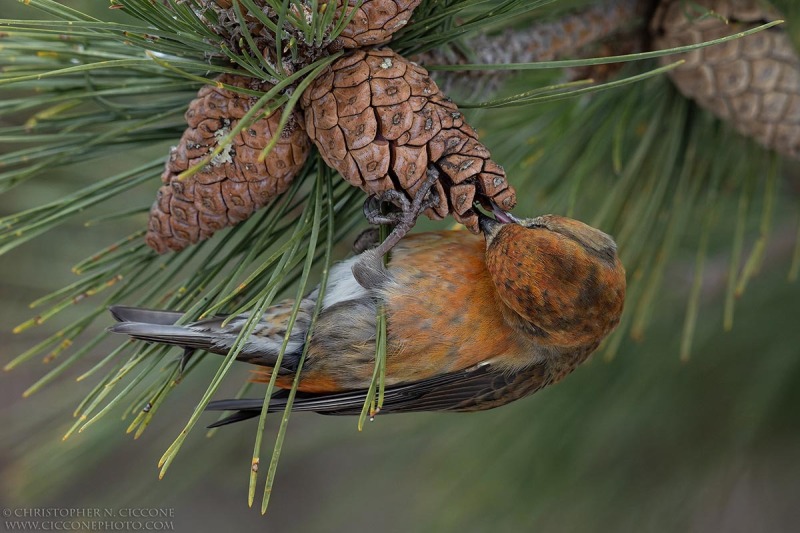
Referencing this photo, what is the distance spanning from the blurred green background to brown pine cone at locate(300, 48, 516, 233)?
79 cm

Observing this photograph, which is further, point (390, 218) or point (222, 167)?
point (390, 218)

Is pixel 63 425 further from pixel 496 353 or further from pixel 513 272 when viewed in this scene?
pixel 513 272

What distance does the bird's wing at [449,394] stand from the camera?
5.74 feet

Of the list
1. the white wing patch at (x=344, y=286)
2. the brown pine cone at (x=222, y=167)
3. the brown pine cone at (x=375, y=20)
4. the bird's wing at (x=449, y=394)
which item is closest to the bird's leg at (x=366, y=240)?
the white wing patch at (x=344, y=286)

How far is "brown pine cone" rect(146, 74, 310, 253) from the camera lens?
50.5 inches

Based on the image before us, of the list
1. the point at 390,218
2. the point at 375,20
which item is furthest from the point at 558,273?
the point at 375,20

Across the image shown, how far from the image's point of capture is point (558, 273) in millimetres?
1455

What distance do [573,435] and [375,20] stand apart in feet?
4.57

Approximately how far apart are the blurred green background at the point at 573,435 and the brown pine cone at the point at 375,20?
842 millimetres

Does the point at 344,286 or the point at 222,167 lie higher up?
the point at 222,167

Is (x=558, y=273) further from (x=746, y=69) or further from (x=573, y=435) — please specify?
(x=573, y=435)

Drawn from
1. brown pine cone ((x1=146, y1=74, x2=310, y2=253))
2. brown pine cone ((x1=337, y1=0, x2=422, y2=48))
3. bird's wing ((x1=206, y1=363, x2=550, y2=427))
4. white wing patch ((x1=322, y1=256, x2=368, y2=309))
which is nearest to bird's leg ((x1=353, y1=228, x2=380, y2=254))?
white wing patch ((x1=322, y1=256, x2=368, y2=309))

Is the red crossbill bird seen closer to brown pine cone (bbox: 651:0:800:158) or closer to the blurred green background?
the blurred green background

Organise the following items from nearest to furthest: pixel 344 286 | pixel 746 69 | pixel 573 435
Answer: pixel 746 69, pixel 344 286, pixel 573 435
